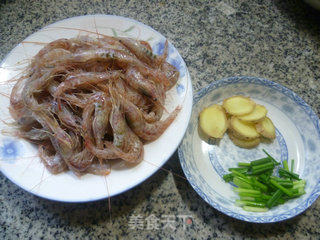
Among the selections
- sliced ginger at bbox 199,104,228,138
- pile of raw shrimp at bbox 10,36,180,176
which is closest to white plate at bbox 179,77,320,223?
sliced ginger at bbox 199,104,228,138

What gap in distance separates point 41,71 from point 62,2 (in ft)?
3.87

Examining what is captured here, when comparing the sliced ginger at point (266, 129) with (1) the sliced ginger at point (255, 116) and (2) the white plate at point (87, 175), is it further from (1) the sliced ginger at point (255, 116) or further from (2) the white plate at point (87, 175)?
(2) the white plate at point (87, 175)

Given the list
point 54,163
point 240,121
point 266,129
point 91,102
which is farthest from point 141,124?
point 266,129

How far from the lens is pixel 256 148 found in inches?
63.6

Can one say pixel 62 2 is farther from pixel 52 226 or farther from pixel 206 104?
pixel 52 226

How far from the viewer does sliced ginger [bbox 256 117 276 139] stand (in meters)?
1.55

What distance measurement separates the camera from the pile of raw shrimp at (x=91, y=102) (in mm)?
1270

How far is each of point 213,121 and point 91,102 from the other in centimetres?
70

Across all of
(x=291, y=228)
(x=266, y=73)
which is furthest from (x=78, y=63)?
(x=291, y=228)

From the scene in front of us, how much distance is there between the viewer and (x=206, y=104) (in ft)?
5.41

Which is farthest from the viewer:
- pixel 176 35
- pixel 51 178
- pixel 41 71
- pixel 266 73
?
pixel 176 35

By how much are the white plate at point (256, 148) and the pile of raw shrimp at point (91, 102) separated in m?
0.29

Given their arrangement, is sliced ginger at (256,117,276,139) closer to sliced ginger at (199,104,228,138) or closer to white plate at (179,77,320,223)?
white plate at (179,77,320,223)

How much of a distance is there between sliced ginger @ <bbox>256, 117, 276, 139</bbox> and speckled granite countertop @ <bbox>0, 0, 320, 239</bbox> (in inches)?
17.3
